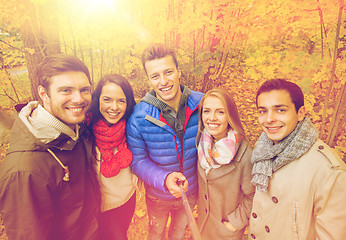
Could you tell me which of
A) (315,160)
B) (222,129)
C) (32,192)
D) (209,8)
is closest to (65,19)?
(209,8)

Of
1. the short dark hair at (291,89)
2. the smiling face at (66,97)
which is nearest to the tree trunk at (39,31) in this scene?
the smiling face at (66,97)

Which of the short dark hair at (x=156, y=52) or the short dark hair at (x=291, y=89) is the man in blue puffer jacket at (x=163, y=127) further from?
the short dark hair at (x=291, y=89)

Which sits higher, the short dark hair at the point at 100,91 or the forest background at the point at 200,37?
the forest background at the point at 200,37

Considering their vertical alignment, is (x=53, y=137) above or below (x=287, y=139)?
above

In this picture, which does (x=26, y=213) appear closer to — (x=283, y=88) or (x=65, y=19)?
(x=283, y=88)

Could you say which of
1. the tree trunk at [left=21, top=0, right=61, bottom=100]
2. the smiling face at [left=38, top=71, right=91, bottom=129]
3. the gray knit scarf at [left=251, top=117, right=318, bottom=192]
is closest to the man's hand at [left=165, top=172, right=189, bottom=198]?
the gray knit scarf at [left=251, top=117, right=318, bottom=192]

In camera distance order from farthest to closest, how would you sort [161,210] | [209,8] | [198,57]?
[198,57] < [209,8] < [161,210]

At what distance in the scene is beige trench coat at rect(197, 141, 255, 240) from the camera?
1706 millimetres

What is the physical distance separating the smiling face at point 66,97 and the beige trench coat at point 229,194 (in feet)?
4.80

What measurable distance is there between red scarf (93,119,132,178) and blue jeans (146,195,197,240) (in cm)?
81

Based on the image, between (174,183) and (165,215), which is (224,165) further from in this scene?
(165,215)

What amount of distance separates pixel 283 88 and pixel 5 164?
229 cm

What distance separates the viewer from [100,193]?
6.64 feet

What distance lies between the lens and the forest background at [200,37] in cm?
290
